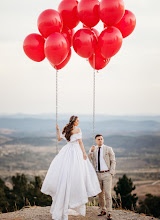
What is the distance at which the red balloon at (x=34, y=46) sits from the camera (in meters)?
5.26

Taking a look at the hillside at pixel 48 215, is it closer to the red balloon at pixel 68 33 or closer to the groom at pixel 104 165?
the groom at pixel 104 165

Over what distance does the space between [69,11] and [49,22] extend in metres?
0.60

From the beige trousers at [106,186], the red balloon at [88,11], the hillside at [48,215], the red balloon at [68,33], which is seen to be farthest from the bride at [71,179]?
the red balloon at [88,11]

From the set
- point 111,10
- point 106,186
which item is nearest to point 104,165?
point 106,186

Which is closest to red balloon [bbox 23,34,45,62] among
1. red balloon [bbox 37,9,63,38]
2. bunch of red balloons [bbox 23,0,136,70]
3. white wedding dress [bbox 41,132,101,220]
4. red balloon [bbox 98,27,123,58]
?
bunch of red balloons [bbox 23,0,136,70]

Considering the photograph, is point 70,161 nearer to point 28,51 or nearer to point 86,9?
point 28,51

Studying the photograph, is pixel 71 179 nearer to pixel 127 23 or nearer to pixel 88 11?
pixel 88 11

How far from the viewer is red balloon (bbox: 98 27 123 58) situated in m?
4.93

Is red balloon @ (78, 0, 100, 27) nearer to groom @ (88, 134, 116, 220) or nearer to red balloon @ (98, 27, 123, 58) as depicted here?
red balloon @ (98, 27, 123, 58)

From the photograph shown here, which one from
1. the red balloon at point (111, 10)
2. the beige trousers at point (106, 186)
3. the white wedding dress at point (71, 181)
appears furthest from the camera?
the beige trousers at point (106, 186)

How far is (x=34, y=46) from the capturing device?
5.25m

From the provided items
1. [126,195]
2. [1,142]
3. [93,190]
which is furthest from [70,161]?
[1,142]

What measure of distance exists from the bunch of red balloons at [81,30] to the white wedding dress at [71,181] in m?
1.73

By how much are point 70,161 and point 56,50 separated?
7.05ft
